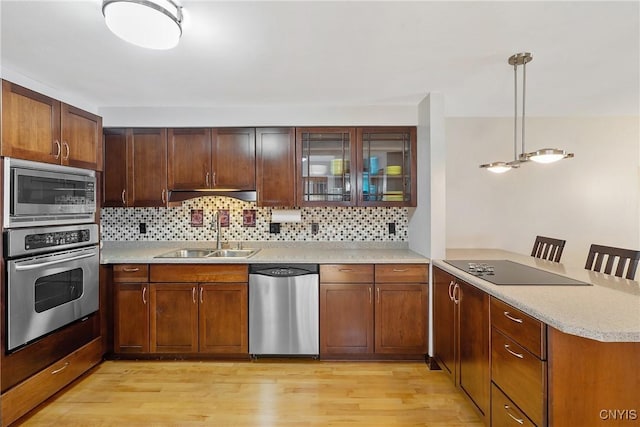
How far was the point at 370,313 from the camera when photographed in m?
2.80

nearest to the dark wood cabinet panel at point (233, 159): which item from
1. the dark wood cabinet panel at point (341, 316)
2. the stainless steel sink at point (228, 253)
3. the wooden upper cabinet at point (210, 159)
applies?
the wooden upper cabinet at point (210, 159)

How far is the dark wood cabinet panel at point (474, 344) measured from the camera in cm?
187

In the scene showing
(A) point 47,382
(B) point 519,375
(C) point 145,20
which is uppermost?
(C) point 145,20

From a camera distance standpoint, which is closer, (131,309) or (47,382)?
(47,382)

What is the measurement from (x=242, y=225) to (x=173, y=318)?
108cm

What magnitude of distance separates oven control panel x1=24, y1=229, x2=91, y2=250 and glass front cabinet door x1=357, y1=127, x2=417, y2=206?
88.3 inches

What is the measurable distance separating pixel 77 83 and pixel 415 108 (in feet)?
8.99

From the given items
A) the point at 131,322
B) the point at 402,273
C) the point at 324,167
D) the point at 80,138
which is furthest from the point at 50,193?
the point at 402,273

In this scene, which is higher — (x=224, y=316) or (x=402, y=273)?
(x=402, y=273)

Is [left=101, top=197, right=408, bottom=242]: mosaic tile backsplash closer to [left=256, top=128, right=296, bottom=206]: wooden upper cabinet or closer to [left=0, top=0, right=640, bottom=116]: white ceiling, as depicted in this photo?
[left=256, top=128, right=296, bottom=206]: wooden upper cabinet

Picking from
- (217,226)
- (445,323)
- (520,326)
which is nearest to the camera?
(520,326)

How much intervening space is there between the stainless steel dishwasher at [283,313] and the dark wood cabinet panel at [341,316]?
0.07 m

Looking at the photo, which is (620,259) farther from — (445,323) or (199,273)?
(199,273)

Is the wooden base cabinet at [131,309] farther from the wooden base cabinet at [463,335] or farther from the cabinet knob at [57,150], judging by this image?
the wooden base cabinet at [463,335]
